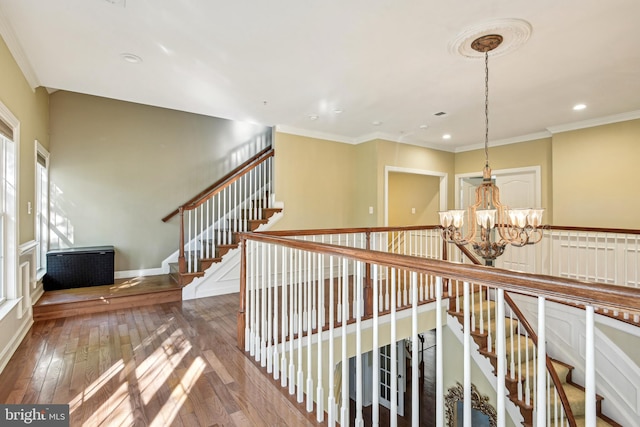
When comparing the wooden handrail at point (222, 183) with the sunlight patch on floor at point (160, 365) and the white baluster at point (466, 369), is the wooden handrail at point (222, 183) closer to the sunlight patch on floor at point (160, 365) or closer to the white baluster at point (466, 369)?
the sunlight patch on floor at point (160, 365)

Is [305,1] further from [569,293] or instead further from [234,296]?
[234,296]

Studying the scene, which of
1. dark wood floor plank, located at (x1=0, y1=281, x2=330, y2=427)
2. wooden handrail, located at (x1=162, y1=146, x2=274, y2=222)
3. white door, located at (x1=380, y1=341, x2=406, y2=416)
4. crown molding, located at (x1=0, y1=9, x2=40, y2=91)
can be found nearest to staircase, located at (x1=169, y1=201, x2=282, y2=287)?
wooden handrail, located at (x1=162, y1=146, x2=274, y2=222)

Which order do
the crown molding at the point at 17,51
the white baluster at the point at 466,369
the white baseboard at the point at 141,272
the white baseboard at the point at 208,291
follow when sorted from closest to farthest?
the white baluster at the point at 466,369 < the crown molding at the point at 17,51 < the white baseboard at the point at 208,291 < the white baseboard at the point at 141,272

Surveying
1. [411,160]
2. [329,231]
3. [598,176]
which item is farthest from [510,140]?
[329,231]

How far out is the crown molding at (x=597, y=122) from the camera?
14.0ft

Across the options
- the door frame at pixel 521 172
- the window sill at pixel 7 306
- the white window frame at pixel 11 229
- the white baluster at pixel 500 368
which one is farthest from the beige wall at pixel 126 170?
the white baluster at pixel 500 368

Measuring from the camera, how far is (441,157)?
6453mm

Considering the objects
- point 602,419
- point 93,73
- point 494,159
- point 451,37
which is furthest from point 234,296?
point 494,159

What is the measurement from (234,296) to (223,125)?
3.09 m

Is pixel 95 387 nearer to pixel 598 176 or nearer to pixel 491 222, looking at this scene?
pixel 491 222

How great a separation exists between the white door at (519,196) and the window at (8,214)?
5.97 meters

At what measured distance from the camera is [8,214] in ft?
8.98

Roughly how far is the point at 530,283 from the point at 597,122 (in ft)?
17.1

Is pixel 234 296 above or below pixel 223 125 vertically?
below
